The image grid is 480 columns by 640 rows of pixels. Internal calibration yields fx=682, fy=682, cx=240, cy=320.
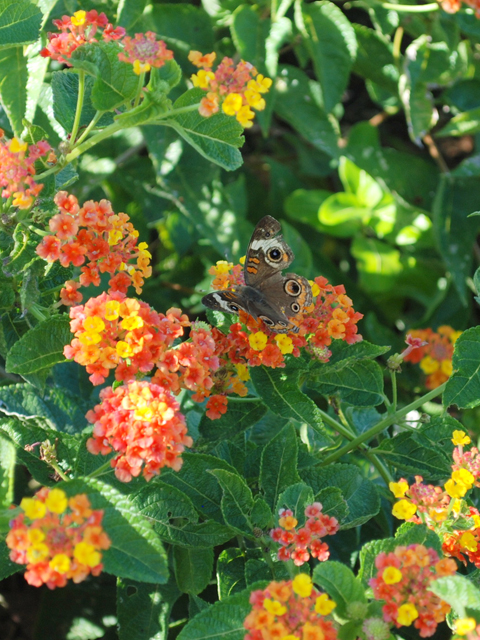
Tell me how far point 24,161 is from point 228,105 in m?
0.42

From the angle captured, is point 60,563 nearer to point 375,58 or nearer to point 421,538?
point 421,538

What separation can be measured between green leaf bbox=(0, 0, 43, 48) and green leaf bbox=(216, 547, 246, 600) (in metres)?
1.22

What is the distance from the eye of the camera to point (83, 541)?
3.40 feet

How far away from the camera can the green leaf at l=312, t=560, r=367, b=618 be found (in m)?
1.14

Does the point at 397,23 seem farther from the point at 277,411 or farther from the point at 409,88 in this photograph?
the point at 277,411

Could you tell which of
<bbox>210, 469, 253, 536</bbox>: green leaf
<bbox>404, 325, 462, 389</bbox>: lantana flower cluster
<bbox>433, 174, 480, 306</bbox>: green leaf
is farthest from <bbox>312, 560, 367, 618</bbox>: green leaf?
<bbox>433, 174, 480, 306</bbox>: green leaf

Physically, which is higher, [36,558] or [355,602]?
[36,558]

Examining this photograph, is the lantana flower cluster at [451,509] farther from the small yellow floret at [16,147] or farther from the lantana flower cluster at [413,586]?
the small yellow floret at [16,147]

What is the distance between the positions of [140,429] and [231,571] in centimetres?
49

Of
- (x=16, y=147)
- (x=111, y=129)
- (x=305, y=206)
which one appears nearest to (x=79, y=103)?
(x=111, y=129)

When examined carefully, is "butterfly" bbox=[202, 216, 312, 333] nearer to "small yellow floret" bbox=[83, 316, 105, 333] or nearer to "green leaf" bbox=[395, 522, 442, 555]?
"small yellow floret" bbox=[83, 316, 105, 333]

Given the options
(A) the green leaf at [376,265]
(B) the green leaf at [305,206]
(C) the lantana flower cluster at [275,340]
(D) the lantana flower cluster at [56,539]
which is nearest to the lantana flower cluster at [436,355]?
(A) the green leaf at [376,265]

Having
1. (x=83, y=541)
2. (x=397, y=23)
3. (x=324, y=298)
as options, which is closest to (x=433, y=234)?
(x=397, y=23)

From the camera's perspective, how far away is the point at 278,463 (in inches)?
57.7
